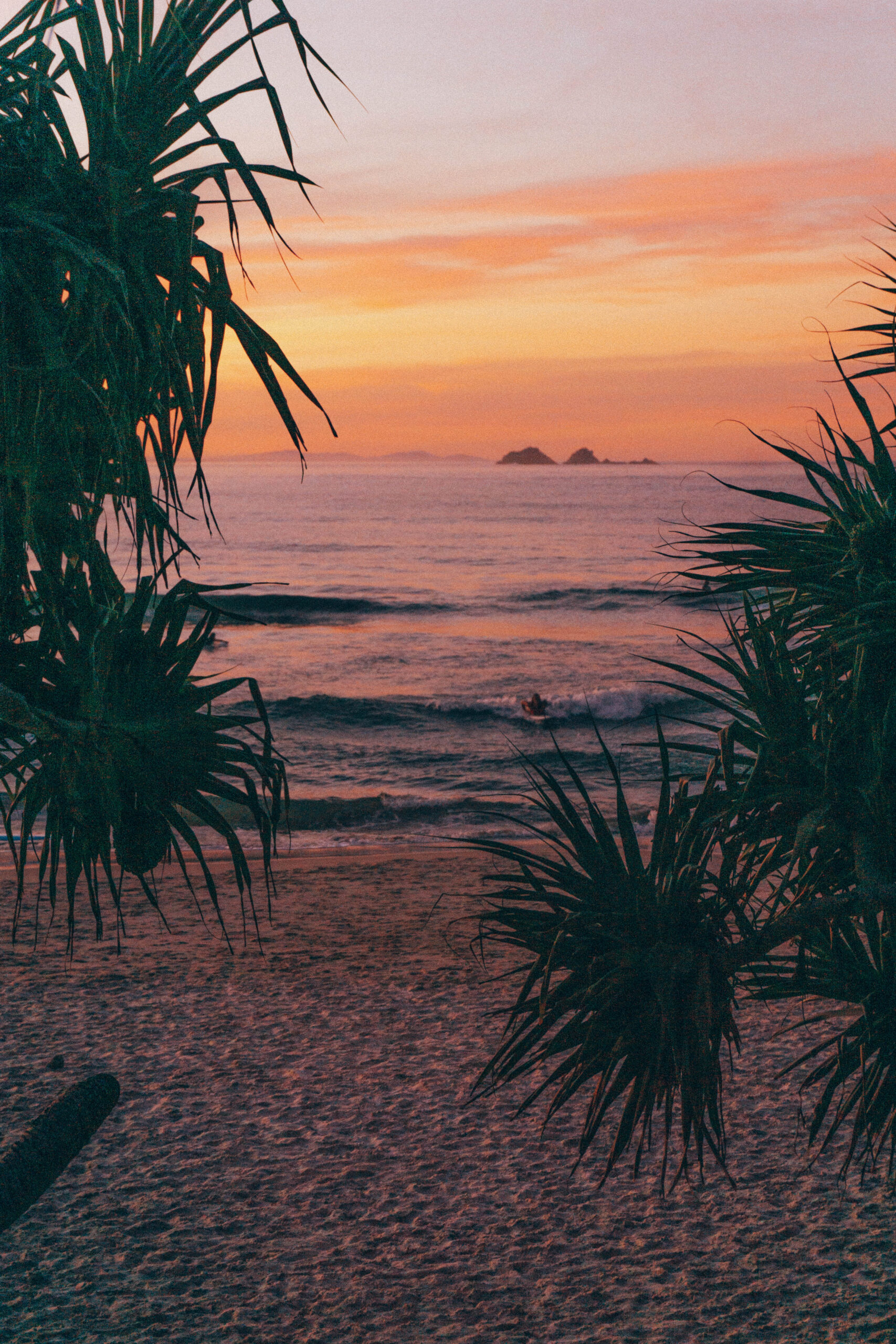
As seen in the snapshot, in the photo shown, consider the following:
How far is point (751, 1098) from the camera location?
6.25m

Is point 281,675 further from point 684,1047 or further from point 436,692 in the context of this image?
point 684,1047

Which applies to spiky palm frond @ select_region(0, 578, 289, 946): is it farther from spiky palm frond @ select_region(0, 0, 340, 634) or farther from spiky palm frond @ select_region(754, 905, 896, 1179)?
spiky palm frond @ select_region(754, 905, 896, 1179)

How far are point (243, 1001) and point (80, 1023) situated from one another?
105 cm

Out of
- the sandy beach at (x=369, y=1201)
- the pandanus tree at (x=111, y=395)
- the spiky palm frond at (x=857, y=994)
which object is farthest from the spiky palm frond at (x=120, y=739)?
the spiky palm frond at (x=857, y=994)

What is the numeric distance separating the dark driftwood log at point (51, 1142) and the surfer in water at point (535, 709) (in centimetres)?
1857

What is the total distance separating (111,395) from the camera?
12.8ft

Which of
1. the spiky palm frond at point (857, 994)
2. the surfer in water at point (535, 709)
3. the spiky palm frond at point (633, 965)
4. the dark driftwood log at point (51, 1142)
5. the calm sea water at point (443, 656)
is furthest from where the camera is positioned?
the surfer in water at point (535, 709)

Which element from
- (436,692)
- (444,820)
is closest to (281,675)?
(436,692)

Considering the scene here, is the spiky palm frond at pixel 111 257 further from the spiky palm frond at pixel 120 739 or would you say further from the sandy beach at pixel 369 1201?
the sandy beach at pixel 369 1201

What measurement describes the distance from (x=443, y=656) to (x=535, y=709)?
8.41 meters

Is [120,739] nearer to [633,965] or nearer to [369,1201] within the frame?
[633,965]

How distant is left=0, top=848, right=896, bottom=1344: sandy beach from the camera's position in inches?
170

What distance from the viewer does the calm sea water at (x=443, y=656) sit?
676 inches

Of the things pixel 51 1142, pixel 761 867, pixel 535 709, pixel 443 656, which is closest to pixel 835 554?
pixel 761 867
